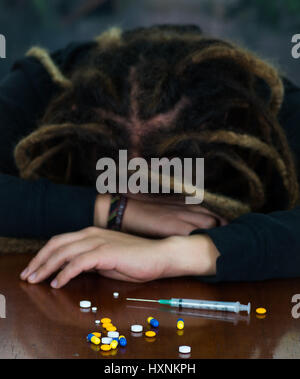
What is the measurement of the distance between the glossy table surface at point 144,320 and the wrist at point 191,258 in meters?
0.02

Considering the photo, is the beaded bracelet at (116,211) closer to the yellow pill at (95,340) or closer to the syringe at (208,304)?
the syringe at (208,304)

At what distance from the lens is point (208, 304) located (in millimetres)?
723

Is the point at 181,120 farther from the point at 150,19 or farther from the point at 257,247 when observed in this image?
the point at 150,19

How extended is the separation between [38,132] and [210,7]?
1.60 m

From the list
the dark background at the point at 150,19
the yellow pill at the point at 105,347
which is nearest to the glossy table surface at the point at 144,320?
the yellow pill at the point at 105,347

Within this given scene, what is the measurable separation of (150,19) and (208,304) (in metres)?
1.84

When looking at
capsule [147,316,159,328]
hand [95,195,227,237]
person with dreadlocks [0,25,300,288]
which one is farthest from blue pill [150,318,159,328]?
hand [95,195,227,237]

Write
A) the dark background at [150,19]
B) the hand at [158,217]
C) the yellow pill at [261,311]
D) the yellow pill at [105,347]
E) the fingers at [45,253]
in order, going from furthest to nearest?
the dark background at [150,19] → the hand at [158,217] → the fingers at [45,253] → the yellow pill at [261,311] → the yellow pill at [105,347]

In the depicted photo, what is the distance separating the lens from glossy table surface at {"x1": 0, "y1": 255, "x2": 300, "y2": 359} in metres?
0.60

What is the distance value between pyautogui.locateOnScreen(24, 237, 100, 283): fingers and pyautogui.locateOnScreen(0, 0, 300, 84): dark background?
1.70 meters

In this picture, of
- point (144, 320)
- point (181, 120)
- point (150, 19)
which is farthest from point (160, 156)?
point (150, 19)

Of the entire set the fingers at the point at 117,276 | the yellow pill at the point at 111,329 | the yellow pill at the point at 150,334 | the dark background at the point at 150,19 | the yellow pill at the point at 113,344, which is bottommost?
the yellow pill at the point at 113,344

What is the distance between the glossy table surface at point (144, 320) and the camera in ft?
1.98
